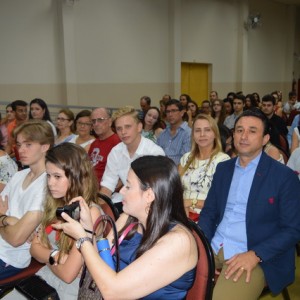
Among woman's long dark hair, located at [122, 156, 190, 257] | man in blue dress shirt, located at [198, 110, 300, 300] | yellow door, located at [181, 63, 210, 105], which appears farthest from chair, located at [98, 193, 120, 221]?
yellow door, located at [181, 63, 210, 105]

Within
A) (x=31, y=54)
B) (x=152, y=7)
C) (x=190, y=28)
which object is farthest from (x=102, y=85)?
(x=190, y=28)

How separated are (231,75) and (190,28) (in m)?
2.63

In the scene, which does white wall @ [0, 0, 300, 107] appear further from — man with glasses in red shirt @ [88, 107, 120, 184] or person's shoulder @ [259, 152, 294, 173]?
person's shoulder @ [259, 152, 294, 173]

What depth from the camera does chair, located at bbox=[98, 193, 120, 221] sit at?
6.38 feet

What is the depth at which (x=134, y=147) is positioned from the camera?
2914 mm

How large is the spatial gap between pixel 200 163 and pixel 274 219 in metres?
0.87

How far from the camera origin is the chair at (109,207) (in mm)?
1945

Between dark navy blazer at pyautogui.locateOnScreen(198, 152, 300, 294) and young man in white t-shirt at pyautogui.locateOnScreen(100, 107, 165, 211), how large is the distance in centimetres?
112

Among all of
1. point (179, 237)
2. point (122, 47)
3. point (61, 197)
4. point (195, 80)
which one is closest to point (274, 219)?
point (179, 237)

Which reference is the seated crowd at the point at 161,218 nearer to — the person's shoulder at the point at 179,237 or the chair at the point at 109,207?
the person's shoulder at the point at 179,237

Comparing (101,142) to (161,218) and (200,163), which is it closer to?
(200,163)

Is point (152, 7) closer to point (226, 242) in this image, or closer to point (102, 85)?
point (102, 85)

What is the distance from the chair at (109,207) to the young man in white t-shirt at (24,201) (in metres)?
0.33

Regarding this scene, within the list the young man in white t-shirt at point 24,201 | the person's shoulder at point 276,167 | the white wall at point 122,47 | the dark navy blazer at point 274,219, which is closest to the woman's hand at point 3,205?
the young man in white t-shirt at point 24,201
